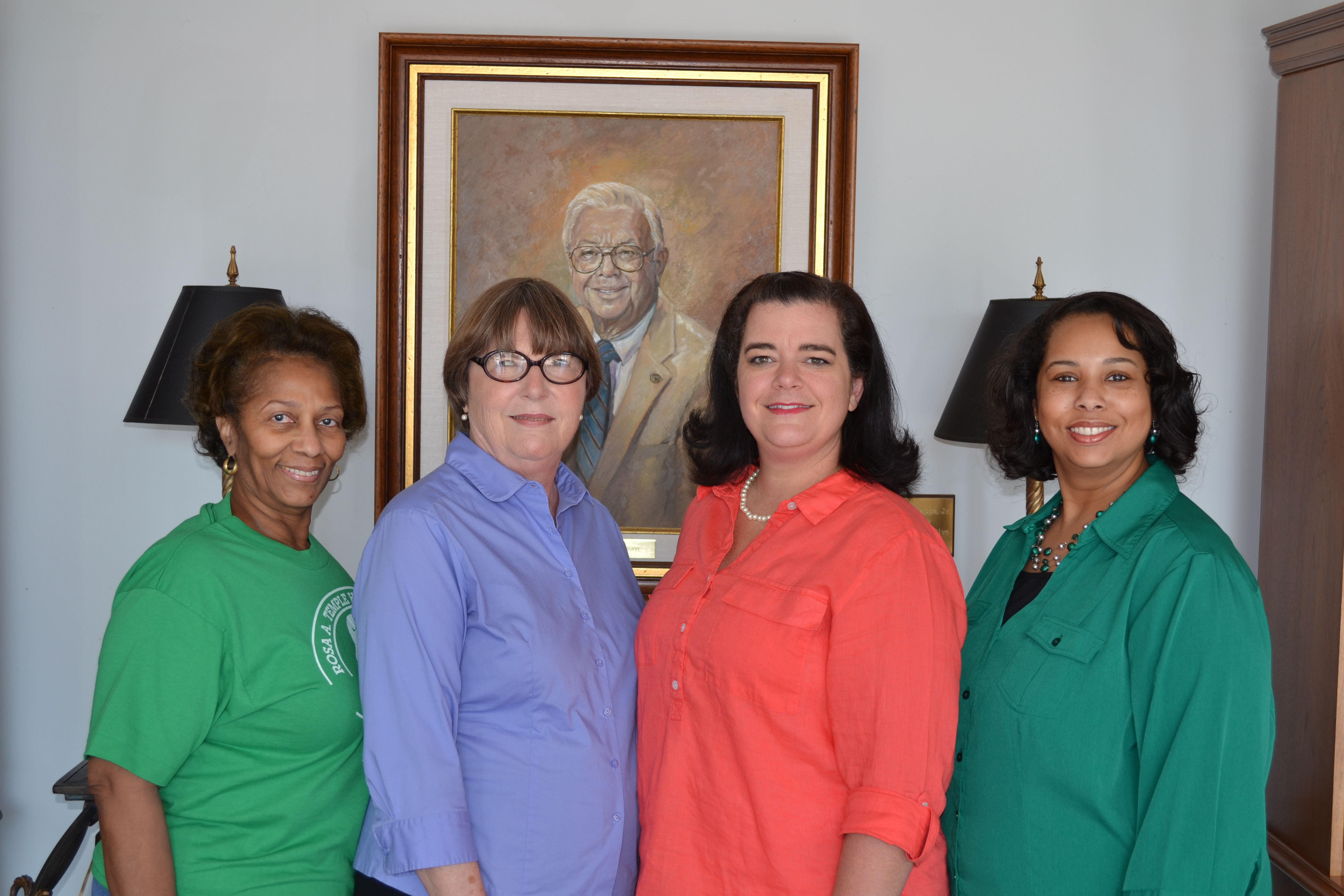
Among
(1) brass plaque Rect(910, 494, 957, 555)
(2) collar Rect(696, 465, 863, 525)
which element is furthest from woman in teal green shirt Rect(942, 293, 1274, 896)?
(1) brass plaque Rect(910, 494, 957, 555)

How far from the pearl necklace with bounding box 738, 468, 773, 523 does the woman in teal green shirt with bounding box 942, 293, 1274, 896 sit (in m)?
0.46

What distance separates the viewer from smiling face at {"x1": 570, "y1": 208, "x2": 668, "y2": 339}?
2824mm

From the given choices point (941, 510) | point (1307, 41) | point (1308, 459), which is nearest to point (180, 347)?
point (941, 510)

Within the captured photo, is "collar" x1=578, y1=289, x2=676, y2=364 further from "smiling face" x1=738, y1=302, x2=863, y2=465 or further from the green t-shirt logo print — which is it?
the green t-shirt logo print

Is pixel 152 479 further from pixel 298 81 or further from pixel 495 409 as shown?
pixel 495 409

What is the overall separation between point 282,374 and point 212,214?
137 cm

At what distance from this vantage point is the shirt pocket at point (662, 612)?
1705mm

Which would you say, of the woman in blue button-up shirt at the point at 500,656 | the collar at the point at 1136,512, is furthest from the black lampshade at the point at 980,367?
the woman in blue button-up shirt at the point at 500,656

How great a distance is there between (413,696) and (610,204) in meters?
1.77

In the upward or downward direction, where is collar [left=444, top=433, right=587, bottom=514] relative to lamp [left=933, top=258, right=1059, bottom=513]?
downward

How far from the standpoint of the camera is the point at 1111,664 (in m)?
1.49

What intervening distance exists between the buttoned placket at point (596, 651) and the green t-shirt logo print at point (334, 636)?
1.14ft

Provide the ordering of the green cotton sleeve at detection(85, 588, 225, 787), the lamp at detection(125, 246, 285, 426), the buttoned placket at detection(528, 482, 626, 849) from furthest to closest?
the lamp at detection(125, 246, 285, 426)
the buttoned placket at detection(528, 482, 626, 849)
the green cotton sleeve at detection(85, 588, 225, 787)

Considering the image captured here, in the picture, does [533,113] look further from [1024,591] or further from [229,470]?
[1024,591]
